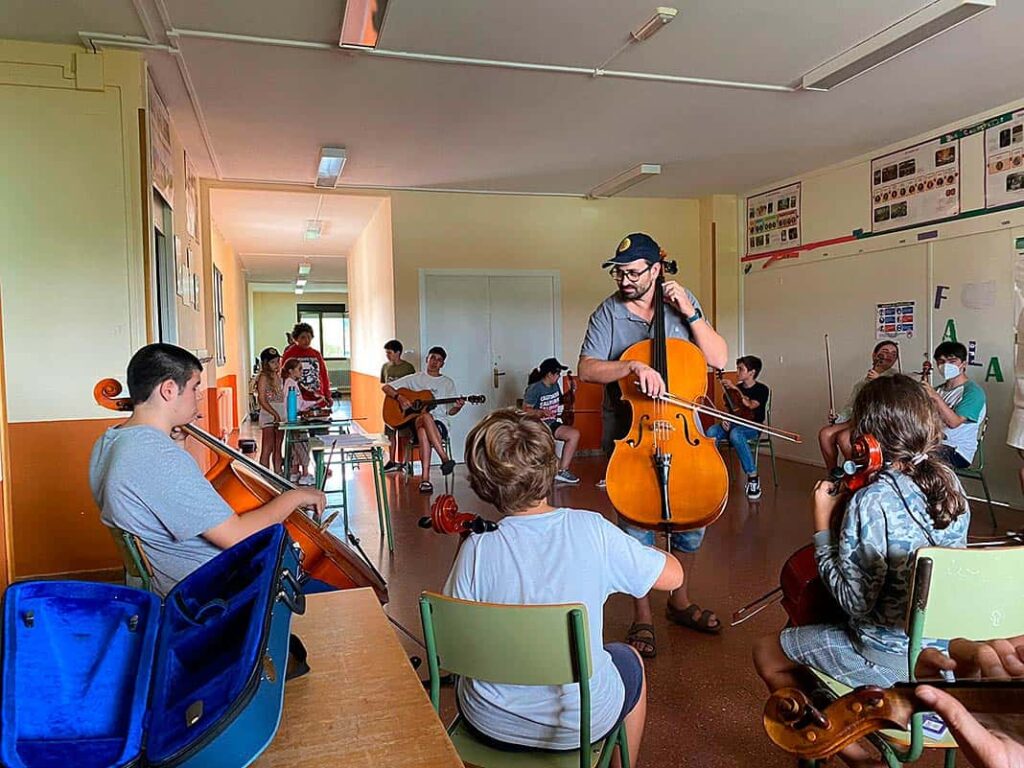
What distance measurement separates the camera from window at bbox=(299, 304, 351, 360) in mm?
19750

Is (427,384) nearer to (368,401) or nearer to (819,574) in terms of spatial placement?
(368,401)

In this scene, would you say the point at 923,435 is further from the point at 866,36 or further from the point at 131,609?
the point at 866,36

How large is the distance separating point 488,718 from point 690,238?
7.02 m

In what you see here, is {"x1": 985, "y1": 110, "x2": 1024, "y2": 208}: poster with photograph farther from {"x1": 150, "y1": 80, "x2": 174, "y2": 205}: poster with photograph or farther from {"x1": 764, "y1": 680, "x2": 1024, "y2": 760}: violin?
{"x1": 150, "y1": 80, "x2": 174, "y2": 205}: poster with photograph

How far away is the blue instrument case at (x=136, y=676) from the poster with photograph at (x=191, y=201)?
5.04m

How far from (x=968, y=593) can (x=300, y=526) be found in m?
1.62

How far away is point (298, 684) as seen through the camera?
1.09 metres

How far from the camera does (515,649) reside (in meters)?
1.26

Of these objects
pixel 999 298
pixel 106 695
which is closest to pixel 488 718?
pixel 106 695

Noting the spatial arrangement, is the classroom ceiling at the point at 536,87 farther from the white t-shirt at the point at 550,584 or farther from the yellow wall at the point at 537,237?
the white t-shirt at the point at 550,584

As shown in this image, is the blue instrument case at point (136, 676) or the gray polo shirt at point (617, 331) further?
the gray polo shirt at point (617, 331)

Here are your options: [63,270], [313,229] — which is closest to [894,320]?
[63,270]

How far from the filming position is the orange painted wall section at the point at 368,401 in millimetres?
8305

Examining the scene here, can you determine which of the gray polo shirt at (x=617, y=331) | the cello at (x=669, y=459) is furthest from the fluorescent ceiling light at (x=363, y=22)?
the cello at (x=669, y=459)
